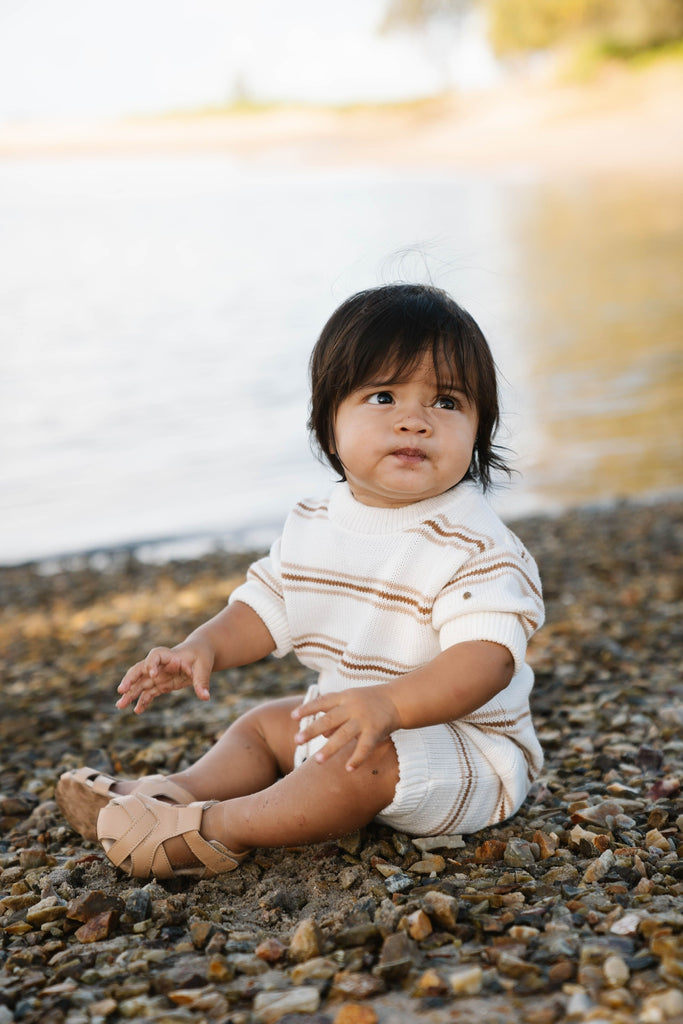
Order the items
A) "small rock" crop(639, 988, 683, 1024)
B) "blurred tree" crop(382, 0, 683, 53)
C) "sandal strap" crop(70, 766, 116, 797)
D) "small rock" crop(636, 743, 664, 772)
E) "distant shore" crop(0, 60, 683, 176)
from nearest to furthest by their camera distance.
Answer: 1. "small rock" crop(639, 988, 683, 1024)
2. "sandal strap" crop(70, 766, 116, 797)
3. "small rock" crop(636, 743, 664, 772)
4. "distant shore" crop(0, 60, 683, 176)
5. "blurred tree" crop(382, 0, 683, 53)

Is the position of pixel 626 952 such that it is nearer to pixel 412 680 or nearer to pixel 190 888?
pixel 412 680

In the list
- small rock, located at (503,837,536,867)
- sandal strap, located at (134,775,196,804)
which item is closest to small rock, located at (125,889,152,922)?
sandal strap, located at (134,775,196,804)

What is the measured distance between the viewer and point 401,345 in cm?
231

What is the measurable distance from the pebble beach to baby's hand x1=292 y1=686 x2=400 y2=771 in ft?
0.97

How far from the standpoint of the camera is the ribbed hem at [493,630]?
7.09 ft

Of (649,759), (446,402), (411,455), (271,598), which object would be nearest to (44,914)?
(271,598)

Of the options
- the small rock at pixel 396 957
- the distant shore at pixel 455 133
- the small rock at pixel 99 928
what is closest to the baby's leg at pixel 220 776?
the small rock at pixel 99 928

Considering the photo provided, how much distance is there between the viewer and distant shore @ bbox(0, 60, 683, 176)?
44344 millimetres

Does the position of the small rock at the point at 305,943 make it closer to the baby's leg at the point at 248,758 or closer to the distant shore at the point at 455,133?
the baby's leg at the point at 248,758

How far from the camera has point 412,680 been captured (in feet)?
6.95

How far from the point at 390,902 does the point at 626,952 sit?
1.49 feet

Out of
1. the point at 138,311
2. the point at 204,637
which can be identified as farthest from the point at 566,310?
the point at 204,637

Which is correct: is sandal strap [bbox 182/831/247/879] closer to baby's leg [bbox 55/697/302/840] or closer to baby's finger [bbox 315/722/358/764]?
baby's leg [bbox 55/697/302/840]

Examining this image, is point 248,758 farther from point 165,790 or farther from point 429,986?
point 429,986
